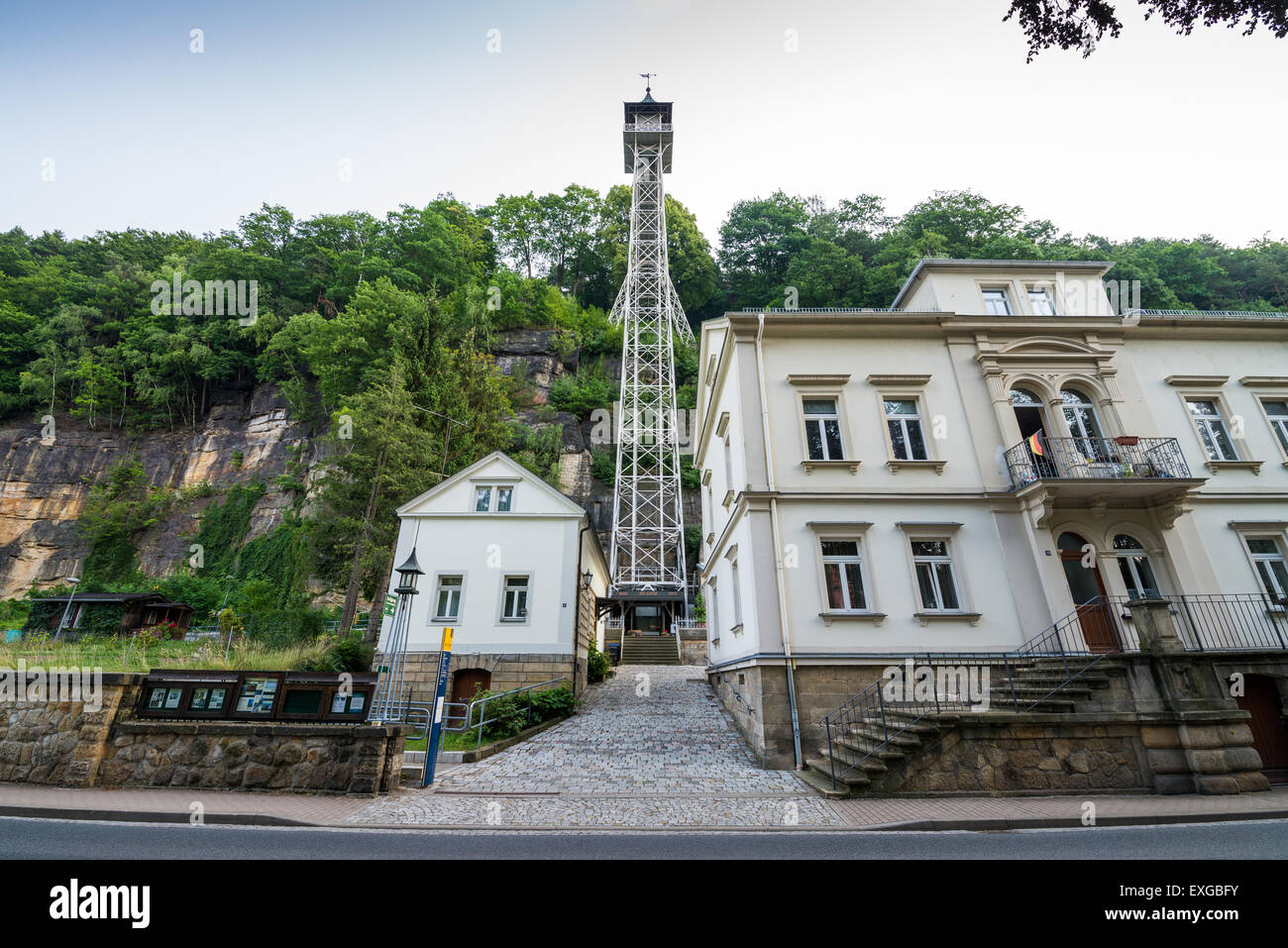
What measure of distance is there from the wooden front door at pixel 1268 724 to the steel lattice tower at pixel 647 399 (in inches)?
831

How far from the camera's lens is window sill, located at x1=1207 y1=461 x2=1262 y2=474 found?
12390 mm

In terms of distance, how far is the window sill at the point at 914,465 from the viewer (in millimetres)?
12133

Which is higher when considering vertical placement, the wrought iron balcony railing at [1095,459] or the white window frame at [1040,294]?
the white window frame at [1040,294]

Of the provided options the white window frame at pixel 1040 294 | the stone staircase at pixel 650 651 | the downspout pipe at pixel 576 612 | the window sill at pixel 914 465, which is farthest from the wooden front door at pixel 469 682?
the white window frame at pixel 1040 294

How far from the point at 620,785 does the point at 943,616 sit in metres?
7.69

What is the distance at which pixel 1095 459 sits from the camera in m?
12.1

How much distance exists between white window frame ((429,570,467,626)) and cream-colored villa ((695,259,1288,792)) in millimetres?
8658

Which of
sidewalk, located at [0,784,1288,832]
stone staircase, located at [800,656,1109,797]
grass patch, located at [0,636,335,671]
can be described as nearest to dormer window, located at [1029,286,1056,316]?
stone staircase, located at [800,656,1109,797]

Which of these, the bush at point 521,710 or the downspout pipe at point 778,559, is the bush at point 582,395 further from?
the bush at point 521,710

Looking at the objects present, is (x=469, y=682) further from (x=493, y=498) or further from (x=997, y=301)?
(x=997, y=301)

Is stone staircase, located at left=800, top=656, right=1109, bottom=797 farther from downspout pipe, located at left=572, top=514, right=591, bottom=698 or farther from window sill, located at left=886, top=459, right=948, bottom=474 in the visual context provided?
downspout pipe, located at left=572, top=514, right=591, bottom=698

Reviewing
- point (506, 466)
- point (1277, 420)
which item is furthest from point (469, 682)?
point (1277, 420)

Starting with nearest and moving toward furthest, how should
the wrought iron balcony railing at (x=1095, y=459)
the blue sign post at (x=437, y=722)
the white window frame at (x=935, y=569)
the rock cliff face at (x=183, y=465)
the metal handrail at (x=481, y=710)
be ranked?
the blue sign post at (x=437, y=722)
the white window frame at (x=935, y=569)
the metal handrail at (x=481, y=710)
the wrought iron balcony railing at (x=1095, y=459)
the rock cliff face at (x=183, y=465)
